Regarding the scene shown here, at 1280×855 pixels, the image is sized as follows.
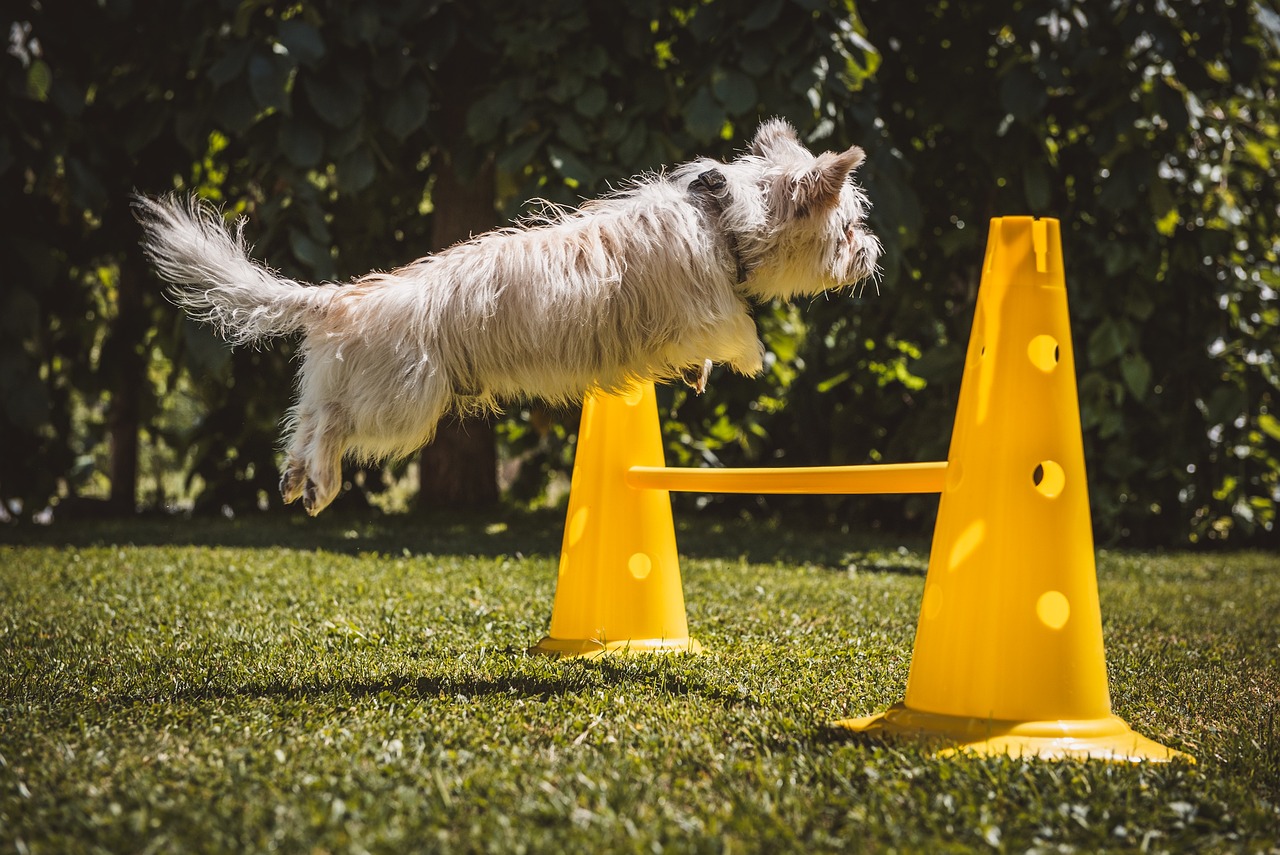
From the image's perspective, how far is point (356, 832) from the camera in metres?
1.77

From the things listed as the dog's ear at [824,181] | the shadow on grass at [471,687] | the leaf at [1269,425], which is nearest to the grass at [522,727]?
the shadow on grass at [471,687]

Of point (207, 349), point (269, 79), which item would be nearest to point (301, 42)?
point (269, 79)

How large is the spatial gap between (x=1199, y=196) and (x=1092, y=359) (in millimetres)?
1404

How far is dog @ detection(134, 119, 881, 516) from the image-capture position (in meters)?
2.60

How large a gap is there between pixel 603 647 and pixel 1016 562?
1303 mm

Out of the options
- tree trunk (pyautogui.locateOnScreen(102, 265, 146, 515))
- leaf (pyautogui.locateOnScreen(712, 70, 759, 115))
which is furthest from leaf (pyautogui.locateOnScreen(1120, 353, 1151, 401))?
tree trunk (pyautogui.locateOnScreen(102, 265, 146, 515))

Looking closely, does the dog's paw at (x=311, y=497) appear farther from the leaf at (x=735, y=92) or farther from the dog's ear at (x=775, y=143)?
the leaf at (x=735, y=92)

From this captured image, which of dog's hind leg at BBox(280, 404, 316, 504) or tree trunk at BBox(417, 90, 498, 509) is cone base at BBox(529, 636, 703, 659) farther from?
tree trunk at BBox(417, 90, 498, 509)

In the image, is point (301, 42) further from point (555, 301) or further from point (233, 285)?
point (555, 301)

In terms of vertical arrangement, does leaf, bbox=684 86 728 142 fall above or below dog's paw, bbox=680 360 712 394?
above

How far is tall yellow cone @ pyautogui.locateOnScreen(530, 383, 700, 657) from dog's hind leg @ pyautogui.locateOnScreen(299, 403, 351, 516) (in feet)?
2.76

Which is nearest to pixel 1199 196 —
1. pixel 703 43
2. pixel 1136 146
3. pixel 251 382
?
pixel 1136 146

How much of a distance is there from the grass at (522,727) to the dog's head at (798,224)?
1.06 metres

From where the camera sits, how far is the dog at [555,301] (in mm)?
2596
